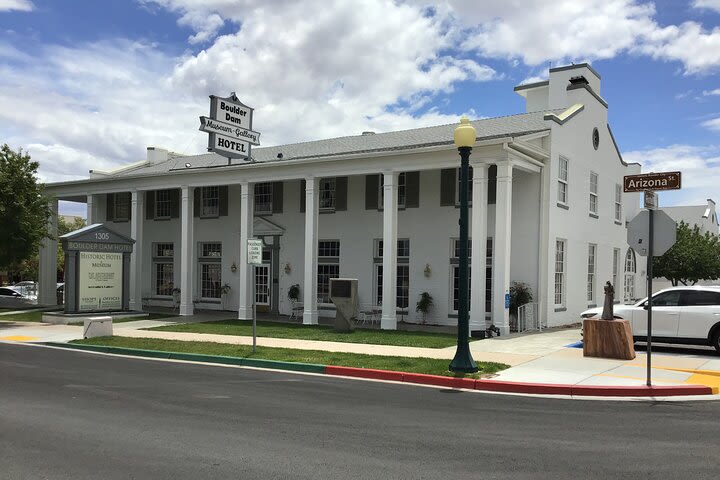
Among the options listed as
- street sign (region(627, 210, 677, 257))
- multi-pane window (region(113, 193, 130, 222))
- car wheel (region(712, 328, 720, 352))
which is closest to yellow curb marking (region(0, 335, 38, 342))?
multi-pane window (region(113, 193, 130, 222))

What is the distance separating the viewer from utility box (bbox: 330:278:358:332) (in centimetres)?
1831

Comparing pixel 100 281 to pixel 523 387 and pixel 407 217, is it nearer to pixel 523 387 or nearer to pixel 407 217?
pixel 407 217

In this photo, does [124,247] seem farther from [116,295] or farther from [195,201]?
[195,201]

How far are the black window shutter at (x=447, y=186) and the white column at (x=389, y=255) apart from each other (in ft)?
7.19

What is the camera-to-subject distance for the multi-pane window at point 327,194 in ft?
77.1

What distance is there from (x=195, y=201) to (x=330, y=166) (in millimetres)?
9444

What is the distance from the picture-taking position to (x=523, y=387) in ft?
33.5

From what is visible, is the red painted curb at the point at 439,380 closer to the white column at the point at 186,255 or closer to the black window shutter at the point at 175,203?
the white column at the point at 186,255

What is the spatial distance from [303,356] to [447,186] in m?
9.62

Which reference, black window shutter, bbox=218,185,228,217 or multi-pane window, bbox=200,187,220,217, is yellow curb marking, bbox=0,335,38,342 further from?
multi-pane window, bbox=200,187,220,217

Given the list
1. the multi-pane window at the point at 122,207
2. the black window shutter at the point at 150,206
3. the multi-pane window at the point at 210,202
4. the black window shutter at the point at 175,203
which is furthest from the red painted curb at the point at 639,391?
the multi-pane window at the point at 122,207

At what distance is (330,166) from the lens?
2058 centimetres

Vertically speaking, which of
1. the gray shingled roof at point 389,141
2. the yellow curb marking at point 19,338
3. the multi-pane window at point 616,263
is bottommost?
the yellow curb marking at point 19,338

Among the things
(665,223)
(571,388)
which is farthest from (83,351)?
(665,223)
